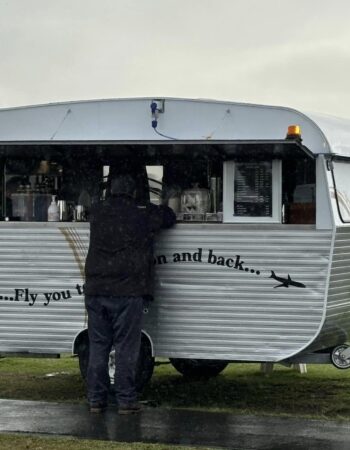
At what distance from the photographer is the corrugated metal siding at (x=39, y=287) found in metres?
9.44

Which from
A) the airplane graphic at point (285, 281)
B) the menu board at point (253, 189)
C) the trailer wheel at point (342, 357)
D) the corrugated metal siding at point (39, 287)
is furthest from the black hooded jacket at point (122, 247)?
the trailer wheel at point (342, 357)

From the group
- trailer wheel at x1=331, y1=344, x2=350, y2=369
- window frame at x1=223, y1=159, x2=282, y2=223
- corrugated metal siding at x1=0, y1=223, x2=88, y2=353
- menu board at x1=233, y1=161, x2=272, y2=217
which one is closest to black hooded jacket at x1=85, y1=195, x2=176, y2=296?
corrugated metal siding at x1=0, y1=223, x2=88, y2=353

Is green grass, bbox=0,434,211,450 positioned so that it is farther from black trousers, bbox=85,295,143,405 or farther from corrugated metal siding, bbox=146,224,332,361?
corrugated metal siding, bbox=146,224,332,361

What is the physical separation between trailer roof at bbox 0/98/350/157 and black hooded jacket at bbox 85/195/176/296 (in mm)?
657

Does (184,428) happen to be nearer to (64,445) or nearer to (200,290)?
(64,445)

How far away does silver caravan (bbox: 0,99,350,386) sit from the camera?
28.9ft

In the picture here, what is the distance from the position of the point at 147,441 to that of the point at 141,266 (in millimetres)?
1649

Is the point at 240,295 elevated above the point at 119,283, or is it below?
below

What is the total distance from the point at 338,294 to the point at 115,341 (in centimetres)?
195

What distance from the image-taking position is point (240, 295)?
354 inches

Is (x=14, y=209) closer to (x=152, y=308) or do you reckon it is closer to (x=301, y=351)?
(x=152, y=308)

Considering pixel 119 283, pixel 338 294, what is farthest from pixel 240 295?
pixel 119 283

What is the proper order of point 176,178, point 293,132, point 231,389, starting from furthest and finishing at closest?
point 231,389
point 176,178
point 293,132

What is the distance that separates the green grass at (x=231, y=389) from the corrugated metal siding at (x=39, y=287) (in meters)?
0.73
